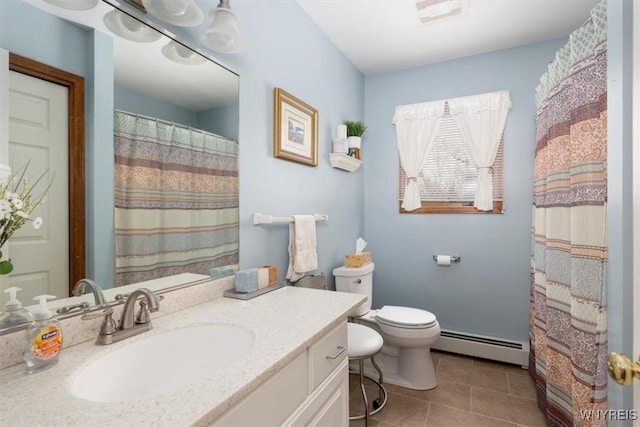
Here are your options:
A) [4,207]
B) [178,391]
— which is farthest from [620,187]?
[4,207]

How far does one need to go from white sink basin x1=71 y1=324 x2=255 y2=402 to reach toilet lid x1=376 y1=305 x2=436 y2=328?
1.35 meters

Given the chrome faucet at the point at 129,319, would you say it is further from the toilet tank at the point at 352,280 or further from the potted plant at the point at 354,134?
the potted plant at the point at 354,134

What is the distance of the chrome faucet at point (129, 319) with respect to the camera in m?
→ 0.89

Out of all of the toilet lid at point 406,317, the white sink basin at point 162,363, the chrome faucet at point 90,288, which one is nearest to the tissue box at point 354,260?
the toilet lid at point 406,317

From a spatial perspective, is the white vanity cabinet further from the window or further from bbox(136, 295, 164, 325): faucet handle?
the window

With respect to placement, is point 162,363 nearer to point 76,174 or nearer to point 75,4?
point 76,174

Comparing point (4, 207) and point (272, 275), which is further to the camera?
point (272, 275)

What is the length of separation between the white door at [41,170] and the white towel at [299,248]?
1.09m

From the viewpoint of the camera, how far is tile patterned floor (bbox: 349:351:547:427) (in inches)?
70.5

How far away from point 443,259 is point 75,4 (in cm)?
268

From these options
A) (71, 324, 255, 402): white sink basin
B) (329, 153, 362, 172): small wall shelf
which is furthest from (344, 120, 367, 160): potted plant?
(71, 324, 255, 402): white sink basin

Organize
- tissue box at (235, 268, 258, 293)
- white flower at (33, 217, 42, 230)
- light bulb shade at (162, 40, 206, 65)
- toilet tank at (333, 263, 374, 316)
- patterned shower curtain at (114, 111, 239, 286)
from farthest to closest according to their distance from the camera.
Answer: toilet tank at (333, 263, 374, 316) < tissue box at (235, 268, 258, 293) < light bulb shade at (162, 40, 206, 65) < patterned shower curtain at (114, 111, 239, 286) < white flower at (33, 217, 42, 230)

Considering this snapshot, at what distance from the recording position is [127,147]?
41.9 inches

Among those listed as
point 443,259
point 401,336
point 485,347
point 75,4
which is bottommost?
point 485,347
